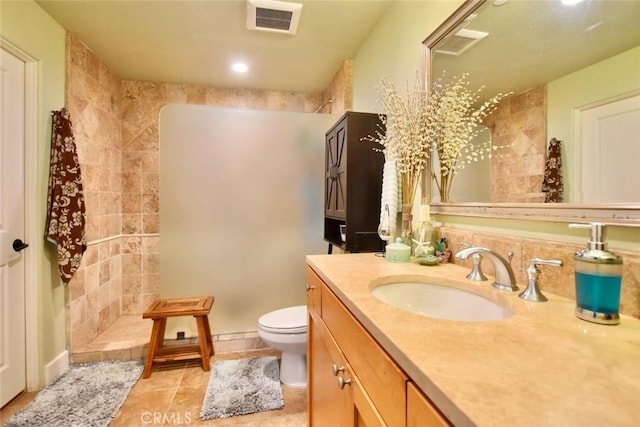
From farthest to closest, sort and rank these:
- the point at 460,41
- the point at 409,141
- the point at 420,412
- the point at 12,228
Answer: the point at 12,228 → the point at 409,141 → the point at 460,41 → the point at 420,412

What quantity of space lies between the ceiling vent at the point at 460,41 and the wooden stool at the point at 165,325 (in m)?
2.04

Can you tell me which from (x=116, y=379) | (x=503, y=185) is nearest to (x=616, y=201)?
(x=503, y=185)

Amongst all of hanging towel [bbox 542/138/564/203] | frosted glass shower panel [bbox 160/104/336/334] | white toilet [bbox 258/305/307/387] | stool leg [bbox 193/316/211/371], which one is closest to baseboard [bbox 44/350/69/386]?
frosted glass shower panel [bbox 160/104/336/334]

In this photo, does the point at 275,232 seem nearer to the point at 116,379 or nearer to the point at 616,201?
the point at 116,379

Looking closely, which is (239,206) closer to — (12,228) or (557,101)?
(12,228)

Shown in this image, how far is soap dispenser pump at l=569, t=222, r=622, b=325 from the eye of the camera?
60cm

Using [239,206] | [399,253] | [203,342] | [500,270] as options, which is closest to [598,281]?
[500,270]

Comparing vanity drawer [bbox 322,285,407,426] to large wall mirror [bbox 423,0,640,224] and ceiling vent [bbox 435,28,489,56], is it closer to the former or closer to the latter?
large wall mirror [bbox 423,0,640,224]

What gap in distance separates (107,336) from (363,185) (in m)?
2.44

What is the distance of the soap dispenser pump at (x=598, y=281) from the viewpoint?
0.60m

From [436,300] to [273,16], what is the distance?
76.2 inches

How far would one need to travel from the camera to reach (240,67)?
2701 millimetres

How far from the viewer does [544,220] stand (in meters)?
0.84

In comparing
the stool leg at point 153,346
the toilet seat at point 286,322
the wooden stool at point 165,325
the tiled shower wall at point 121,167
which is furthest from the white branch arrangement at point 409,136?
the stool leg at point 153,346
